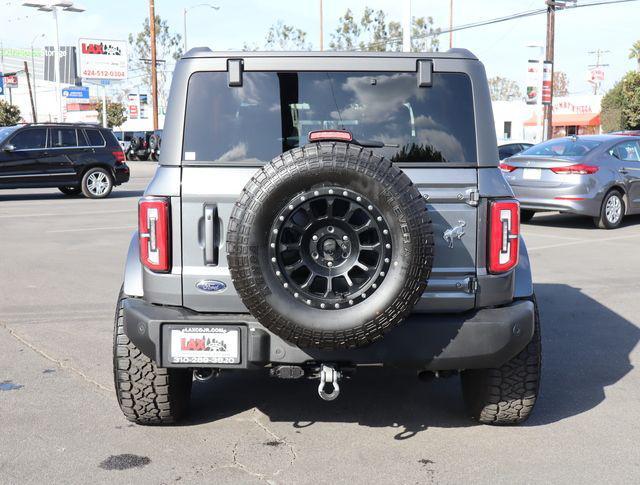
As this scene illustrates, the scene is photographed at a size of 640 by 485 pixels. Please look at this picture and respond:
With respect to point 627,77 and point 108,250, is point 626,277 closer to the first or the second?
point 108,250

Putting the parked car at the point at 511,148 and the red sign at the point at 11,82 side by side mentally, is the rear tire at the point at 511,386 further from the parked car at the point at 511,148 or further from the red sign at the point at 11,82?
the red sign at the point at 11,82

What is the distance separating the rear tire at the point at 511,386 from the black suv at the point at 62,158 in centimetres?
1635

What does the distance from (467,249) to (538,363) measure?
32.0 inches

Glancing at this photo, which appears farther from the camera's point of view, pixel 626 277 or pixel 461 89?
pixel 626 277

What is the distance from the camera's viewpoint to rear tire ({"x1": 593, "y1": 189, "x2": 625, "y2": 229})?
44.3ft

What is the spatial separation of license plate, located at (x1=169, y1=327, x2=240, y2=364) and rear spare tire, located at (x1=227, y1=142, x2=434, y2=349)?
0.27 metres

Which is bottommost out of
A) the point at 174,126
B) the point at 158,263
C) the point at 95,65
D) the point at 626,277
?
the point at 626,277

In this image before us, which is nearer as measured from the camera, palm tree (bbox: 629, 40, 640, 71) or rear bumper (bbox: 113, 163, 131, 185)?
rear bumper (bbox: 113, 163, 131, 185)

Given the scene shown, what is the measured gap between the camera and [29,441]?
165 inches

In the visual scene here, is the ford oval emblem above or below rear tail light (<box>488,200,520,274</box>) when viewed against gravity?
below

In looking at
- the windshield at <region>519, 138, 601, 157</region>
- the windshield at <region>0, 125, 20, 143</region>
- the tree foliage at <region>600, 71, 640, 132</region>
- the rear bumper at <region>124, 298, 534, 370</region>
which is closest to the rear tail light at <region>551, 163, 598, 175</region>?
the windshield at <region>519, 138, 601, 157</region>

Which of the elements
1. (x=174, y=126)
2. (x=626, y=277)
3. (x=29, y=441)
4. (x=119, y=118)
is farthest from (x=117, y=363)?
(x=119, y=118)

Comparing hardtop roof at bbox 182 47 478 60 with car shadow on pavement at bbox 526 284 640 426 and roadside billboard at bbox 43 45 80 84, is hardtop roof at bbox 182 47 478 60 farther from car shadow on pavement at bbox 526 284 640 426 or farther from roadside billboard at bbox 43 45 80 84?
roadside billboard at bbox 43 45 80 84

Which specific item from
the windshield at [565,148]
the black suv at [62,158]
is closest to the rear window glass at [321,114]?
the windshield at [565,148]
